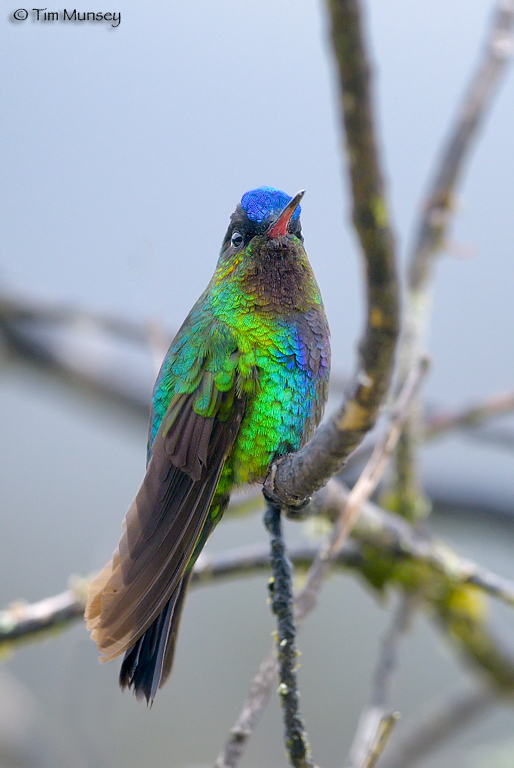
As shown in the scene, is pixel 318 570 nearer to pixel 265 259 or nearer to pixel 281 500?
pixel 281 500


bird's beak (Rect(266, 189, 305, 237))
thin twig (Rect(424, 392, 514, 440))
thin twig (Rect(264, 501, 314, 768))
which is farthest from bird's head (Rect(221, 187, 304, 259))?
thin twig (Rect(424, 392, 514, 440))

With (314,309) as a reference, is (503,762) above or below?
below

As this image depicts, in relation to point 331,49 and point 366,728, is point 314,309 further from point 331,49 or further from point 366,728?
point 366,728

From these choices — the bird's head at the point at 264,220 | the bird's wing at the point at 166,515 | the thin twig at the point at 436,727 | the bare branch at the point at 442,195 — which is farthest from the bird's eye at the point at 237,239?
the thin twig at the point at 436,727


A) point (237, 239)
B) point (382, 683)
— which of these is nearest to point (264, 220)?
point (237, 239)

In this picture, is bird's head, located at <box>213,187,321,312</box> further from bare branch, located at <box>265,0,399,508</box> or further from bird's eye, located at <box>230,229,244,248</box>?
bare branch, located at <box>265,0,399,508</box>

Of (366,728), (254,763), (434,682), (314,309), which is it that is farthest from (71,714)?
(434,682)
